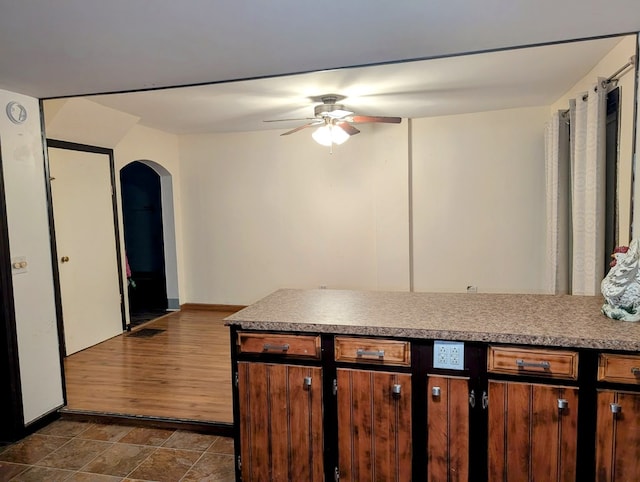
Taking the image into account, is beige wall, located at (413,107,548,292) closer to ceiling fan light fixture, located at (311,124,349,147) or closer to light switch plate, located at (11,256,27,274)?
ceiling fan light fixture, located at (311,124,349,147)

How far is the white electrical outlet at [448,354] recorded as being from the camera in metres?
1.80

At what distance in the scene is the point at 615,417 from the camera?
1677 mm

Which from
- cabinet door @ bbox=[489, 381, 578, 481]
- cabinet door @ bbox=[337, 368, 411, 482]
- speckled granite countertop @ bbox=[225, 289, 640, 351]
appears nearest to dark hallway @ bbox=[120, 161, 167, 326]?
speckled granite countertop @ bbox=[225, 289, 640, 351]

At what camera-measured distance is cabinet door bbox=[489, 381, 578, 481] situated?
1.72 m

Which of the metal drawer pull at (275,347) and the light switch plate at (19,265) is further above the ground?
the light switch plate at (19,265)

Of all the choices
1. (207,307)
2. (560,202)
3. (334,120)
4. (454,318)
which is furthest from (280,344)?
(207,307)

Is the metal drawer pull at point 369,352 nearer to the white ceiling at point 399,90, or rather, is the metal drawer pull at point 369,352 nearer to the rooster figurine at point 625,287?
Result: the rooster figurine at point 625,287

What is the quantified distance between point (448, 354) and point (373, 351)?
1.04 ft

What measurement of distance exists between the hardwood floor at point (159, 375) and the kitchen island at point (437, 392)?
1.03m

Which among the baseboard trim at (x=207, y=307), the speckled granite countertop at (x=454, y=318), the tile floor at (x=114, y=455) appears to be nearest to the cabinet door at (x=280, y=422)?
the speckled granite countertop at (x=454, y=318)

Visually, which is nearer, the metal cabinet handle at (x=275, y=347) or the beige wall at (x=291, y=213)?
the metal cabinet handle at (x=275, y=347)

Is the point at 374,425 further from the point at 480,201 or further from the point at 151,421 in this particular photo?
the point at 480,201

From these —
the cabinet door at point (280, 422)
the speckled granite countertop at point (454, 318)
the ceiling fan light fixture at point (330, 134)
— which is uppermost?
the ceiling fan light fixture at point (330, 134)

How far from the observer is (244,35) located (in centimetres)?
194
